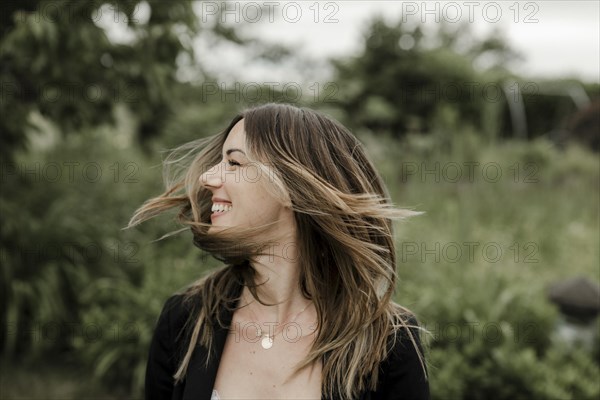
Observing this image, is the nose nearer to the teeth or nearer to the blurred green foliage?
the teeth

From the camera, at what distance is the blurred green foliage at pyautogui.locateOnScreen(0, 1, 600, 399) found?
360 cm

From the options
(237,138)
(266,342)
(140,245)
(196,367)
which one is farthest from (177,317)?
(140,245)

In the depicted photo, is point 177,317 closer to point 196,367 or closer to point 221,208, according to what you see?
point 196,367

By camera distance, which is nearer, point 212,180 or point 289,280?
point 212,180

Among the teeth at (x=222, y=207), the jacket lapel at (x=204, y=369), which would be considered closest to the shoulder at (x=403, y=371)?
the jacket lapel at (x=204, y=369)

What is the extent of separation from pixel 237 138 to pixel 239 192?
0.18m

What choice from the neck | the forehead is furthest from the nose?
the neck

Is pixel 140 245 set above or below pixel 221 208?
below

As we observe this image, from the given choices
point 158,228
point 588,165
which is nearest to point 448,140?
point 588,165

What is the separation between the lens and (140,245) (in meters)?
5.41

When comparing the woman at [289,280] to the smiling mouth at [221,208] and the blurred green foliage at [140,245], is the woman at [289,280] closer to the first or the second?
the smiling mouth at [221,208]

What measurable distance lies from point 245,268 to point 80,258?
3403 millimetres

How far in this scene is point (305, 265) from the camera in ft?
6.61

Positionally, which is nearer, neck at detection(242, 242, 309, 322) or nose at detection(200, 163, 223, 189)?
nose at detection(200, 163, 223, 189)
